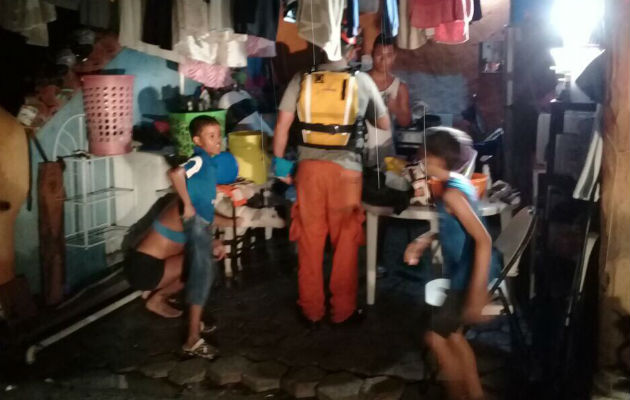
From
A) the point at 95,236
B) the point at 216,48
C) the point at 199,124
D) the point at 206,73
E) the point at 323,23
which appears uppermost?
the point at 323,23

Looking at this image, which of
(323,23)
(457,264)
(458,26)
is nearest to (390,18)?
(458,26)

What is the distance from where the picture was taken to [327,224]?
180 inches

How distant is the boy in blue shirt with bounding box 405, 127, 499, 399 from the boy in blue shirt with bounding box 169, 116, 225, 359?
1.44 m

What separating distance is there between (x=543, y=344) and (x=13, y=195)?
379cm

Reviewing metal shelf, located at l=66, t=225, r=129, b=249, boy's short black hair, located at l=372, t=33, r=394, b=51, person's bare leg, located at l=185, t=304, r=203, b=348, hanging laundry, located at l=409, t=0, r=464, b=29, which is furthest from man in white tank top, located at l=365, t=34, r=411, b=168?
metal shelf, located at l=66, t=225, r=129, b=249

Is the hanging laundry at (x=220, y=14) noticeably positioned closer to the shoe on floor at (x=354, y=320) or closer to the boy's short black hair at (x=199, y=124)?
the boy's short black hair at (x=199, y=124)

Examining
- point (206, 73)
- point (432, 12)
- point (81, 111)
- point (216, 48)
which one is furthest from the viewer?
point (206, 73)

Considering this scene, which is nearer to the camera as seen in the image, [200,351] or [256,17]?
[200,351]

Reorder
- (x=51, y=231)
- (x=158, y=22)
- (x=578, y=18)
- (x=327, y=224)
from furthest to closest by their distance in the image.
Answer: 1. (x=158, y=22)
2. (x=51, y=231)
3. (x=327, y=224)
4. (x=578, y=18)

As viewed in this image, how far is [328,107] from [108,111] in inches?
70.5

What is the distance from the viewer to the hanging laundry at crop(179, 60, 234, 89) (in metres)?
5.83

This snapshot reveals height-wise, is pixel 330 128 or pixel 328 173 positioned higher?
pixel 330 128

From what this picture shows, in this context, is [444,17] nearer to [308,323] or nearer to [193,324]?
[308,323]

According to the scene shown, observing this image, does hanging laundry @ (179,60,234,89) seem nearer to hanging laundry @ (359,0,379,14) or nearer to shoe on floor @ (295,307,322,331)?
hanging laundry @ (359,0,379,14)
